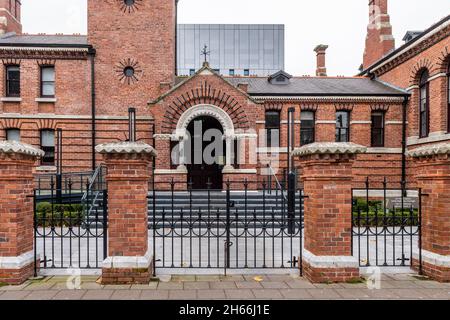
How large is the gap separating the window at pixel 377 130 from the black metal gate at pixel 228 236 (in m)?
8.09

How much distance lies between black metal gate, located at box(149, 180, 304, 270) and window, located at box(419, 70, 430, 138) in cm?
961

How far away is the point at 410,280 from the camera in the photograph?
18.8ft

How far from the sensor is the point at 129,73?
17.5 m

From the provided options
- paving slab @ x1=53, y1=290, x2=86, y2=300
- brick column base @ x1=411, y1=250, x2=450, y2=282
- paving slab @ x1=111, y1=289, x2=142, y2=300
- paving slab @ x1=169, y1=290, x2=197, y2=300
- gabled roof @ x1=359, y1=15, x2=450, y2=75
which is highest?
gabled roof @ x1=359, y1=15, x2=450, y2=75

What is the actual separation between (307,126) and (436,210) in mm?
13311

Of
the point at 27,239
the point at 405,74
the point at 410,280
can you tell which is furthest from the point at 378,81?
the point at 27,239

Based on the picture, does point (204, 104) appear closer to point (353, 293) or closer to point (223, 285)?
point (223, 285)

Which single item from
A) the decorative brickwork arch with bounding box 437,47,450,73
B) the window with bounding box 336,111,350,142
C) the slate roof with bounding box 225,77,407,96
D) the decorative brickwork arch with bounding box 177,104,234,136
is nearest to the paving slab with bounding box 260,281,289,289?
the decorative brickwork arch with bounding box 177,104,234,136

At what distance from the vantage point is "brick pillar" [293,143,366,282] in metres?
5.52

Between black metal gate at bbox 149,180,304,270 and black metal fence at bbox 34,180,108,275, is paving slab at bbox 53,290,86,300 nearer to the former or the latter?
black metal fence at bbox 34,180,108,275

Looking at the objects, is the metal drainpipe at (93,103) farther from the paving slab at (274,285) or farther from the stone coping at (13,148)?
the paving slab at (274,285)

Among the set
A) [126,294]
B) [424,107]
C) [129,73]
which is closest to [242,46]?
[129,73]

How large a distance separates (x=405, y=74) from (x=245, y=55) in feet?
132

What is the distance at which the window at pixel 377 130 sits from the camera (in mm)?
18891
